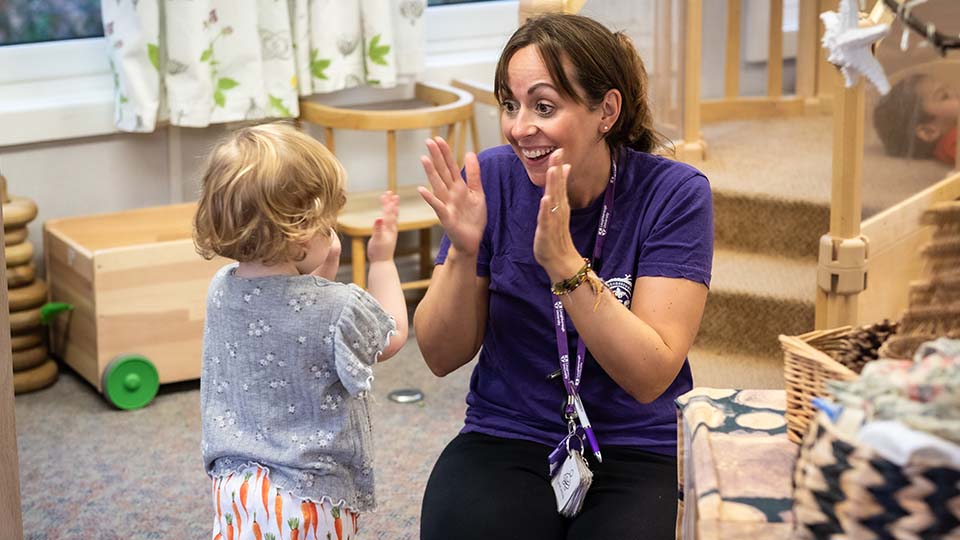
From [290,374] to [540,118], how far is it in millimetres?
458

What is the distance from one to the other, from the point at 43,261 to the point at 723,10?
2078mm

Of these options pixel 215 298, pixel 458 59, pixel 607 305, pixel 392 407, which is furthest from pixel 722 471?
pixel 458 59

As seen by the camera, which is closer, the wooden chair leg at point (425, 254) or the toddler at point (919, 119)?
the toddler at point (919, 119)

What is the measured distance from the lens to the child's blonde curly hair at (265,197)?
1450mm

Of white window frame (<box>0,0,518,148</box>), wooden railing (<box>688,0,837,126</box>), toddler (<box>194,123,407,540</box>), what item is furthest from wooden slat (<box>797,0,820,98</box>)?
toddler (<box>194,123,407,540</box>)

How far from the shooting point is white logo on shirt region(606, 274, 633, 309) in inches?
64.7

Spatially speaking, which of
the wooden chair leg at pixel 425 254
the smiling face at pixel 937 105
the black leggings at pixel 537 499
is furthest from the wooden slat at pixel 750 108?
the black leggings at pixel 537 499

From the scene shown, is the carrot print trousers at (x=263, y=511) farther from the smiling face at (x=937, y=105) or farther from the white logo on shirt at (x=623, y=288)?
the smiling face at (x=937, y=105)

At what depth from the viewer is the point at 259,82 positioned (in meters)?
3.20

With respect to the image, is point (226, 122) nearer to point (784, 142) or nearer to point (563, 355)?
point (784, 142)

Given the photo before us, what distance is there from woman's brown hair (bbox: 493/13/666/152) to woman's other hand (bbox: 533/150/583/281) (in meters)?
0.20

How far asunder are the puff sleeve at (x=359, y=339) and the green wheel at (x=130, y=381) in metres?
1.53

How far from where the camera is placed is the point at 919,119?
2.31m

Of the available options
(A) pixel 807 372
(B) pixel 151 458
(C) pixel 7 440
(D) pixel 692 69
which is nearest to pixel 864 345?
(A) pixel 807 372
